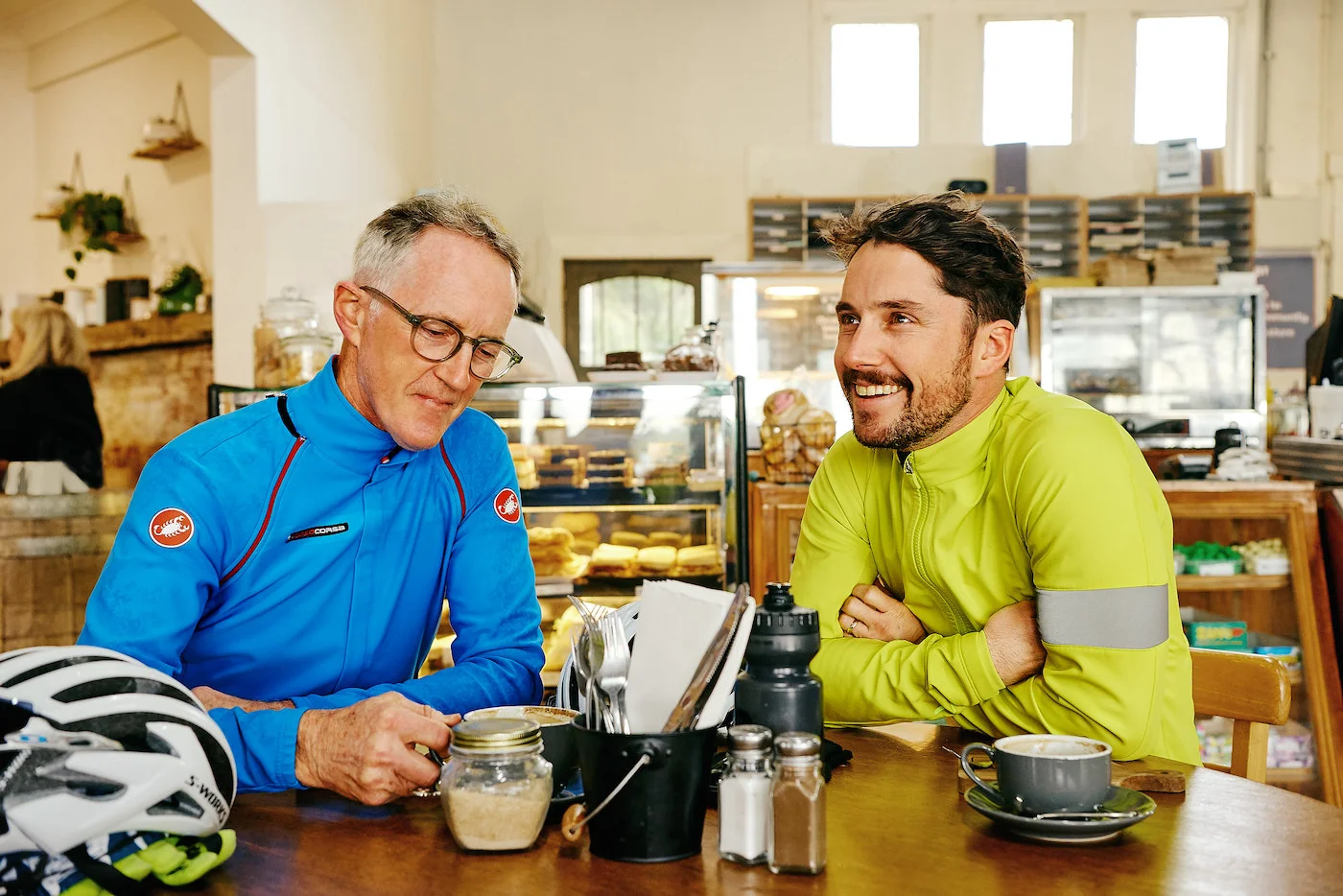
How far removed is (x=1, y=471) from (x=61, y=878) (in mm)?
4504

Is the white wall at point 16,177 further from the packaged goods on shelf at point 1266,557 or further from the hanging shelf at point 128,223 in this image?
the packaged goods on shelf at point 1266,557

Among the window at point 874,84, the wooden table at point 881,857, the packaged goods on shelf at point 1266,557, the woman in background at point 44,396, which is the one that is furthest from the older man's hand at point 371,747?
the window at point 874,84

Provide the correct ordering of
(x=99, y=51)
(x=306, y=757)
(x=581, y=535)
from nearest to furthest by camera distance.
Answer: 1. (x=306, y=757)
2. (x=581, y=535)
3. (x=99, y=51)

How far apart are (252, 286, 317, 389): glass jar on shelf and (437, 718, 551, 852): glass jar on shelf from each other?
258cm

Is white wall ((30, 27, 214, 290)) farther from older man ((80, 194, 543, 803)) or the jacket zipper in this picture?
the jacket zipper

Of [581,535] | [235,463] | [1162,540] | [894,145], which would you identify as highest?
[894,145]

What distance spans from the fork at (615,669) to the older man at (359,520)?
0.50m

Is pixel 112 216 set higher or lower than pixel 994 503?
higher

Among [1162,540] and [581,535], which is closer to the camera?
[1162,540]

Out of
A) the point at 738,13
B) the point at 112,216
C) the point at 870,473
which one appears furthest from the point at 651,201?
the point at 870,473

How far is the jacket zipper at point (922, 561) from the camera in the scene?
1.67 meters

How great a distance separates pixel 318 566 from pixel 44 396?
3.87 metres

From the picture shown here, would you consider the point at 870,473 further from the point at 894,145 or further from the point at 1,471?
the point at 894,145

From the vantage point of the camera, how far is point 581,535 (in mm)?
3459
